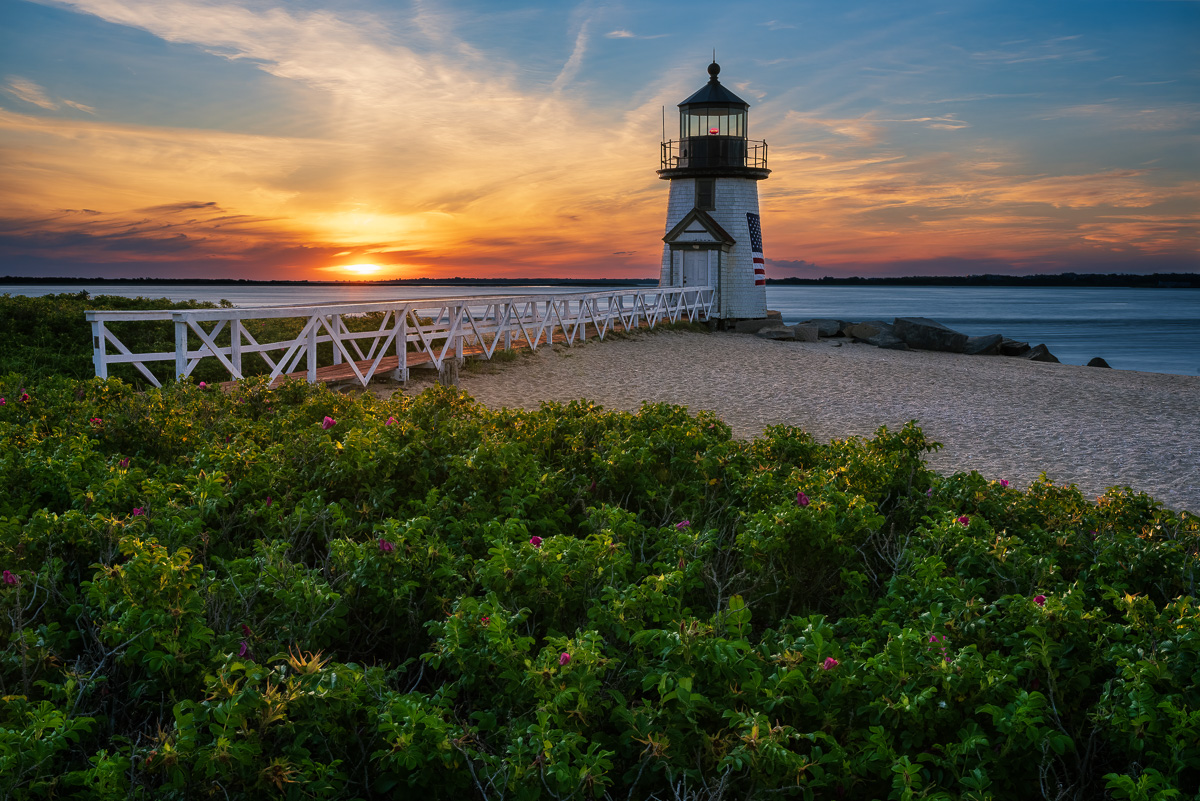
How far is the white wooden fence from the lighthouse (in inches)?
38.7

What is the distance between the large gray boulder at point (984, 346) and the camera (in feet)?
85.3

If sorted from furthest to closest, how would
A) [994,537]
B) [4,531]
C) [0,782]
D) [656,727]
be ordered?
[994,537], [4,531], [656,727], [0,782]

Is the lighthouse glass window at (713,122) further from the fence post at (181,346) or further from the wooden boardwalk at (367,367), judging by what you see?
the fence post at (181,346)

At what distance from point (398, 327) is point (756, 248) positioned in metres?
18.0

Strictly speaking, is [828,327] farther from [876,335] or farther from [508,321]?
[508,321]

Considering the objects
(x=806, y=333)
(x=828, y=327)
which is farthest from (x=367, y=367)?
(x=828, y=327)

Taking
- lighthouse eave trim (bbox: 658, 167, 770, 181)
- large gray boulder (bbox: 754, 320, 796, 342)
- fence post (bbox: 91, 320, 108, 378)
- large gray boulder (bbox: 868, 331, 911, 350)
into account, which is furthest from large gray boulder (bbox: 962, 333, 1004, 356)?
fence post (bbox: 91, 320, 108, 378)

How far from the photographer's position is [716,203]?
27.0 m

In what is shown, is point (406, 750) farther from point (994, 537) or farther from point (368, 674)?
point (994, 537)

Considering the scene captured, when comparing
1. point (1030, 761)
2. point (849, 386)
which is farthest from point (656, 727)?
point (849, 386)

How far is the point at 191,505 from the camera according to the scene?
14.9 feet

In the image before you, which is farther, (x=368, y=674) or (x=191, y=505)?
(x=191, y=505)

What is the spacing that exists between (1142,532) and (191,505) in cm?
557

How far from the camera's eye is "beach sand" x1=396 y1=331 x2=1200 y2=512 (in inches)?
356
